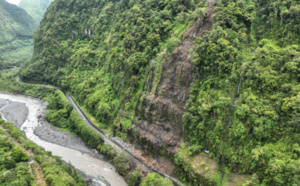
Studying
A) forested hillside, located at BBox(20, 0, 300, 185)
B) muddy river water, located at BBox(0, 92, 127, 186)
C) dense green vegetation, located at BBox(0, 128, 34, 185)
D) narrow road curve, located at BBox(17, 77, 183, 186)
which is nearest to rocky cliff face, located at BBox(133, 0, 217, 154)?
forested hillside, located at BBox(20, 0, 300, 185)

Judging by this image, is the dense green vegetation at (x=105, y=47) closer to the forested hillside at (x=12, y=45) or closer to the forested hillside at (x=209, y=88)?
the forested hillside at (x=209, y=88)

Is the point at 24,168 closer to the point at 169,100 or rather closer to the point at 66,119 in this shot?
the point at 169,100

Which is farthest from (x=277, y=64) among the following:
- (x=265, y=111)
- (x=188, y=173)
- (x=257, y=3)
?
(x=188, y=173)

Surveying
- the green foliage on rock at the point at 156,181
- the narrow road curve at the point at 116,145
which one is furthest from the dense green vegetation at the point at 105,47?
the green foliage on rock at the point at 156,181

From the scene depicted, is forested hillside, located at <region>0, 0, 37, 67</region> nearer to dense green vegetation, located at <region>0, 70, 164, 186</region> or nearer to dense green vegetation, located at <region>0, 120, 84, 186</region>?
dense green vegetation, located at <region>0, 70, 164, 186</region>

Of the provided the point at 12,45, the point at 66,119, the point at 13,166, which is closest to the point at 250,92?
the point at 13,166

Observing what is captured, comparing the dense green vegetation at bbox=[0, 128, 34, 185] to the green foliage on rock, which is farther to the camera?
the green foliage on rock
